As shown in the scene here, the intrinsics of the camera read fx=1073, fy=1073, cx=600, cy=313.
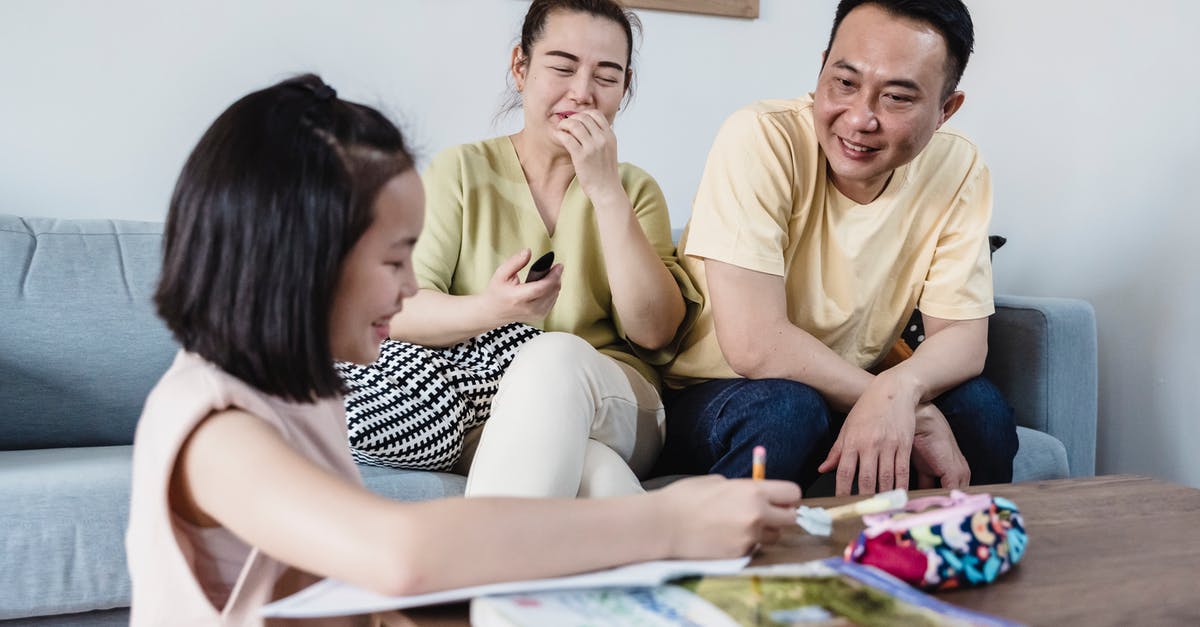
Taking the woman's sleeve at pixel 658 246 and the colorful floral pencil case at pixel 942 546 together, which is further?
the woman's sleeve at pixel 658 246

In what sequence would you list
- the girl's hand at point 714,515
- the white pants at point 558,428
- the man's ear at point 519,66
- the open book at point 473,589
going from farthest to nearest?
the man's ear at point 519,66
the white pants at point 558,428
the girl's hand at point 714,515
the open book at point 473,589

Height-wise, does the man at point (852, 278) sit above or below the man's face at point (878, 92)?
below

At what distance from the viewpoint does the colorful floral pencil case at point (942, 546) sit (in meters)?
0.79

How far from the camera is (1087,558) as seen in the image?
93 centimetres

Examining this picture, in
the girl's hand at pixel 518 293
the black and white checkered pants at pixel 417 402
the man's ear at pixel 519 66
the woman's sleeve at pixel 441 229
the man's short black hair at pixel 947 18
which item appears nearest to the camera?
the girl's hand at pixel 518 293

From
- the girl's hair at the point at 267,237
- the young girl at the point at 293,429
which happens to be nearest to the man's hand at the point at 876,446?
the young girl at the point at 293,429

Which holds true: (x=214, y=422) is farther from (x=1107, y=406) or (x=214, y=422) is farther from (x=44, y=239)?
(x=1107, y=406)

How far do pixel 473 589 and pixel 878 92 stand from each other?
3.36ft

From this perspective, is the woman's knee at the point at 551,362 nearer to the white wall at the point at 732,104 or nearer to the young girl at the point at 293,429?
the young girl at the point at 293,429

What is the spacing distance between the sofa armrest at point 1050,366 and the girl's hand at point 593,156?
2.89 feet

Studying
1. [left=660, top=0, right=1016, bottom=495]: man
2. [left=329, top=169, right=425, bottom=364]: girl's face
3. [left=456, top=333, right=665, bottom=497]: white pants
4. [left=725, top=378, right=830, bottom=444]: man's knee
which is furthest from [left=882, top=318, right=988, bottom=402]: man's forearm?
[left=329, top=169, right=425, bottom=364]: girl's face

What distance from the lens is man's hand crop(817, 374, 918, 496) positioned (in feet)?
4.42

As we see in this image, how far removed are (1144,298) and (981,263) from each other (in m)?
0.95

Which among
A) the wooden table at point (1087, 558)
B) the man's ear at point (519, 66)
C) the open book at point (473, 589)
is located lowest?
the wooden table at point (1087, 558)
